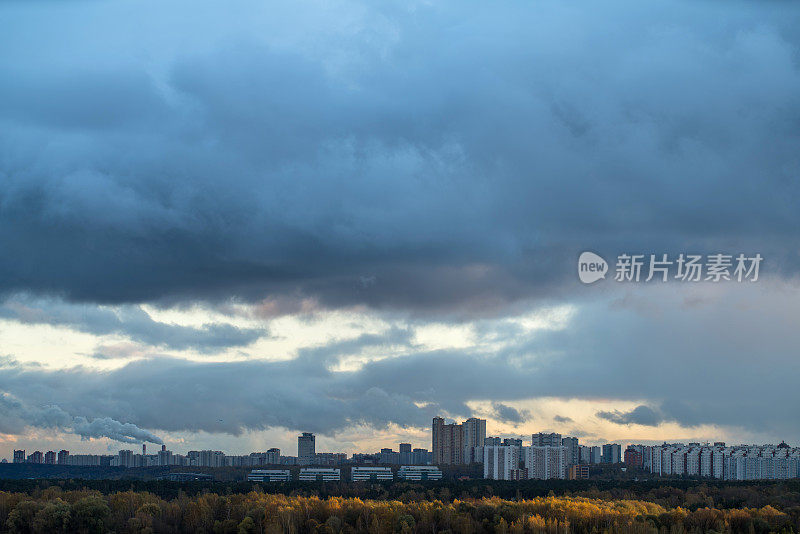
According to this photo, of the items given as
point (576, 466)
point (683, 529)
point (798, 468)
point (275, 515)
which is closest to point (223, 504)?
point (275, 515)

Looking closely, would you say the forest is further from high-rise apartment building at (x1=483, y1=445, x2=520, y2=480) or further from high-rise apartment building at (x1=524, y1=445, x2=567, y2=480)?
high-rise apartment building at (x1=524, y1=445, x2=567, y2=480)

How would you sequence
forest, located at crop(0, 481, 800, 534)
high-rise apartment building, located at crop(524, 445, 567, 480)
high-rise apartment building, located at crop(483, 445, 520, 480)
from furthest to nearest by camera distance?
1. high-rise apartment building, located at crop(524, 445, 567, 480)
2. high-rise apartment building, located at crop(483, 445, 520, 480)
3. forest, located at crop(0, 481, 800, 534)

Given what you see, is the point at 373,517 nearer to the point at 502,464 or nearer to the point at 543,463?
the point at 502,464

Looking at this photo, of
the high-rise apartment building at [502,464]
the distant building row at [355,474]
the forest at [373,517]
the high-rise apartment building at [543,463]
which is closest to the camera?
the forest at [373,517]

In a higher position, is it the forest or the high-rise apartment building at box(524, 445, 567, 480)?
the forest

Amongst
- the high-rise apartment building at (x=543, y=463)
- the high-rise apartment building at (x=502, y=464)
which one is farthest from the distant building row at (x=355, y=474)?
the high-rise apartment building at (x=543, y=463)

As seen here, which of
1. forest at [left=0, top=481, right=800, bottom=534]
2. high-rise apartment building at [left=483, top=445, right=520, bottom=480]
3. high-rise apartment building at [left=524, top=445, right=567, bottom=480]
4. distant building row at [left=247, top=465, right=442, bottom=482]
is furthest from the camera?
high-rise apartment building at [left=524, top=445, right=567, bottom=480]

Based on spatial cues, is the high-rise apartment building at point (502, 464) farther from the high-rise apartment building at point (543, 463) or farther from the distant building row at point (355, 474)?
the distant building row at point (355, 474)

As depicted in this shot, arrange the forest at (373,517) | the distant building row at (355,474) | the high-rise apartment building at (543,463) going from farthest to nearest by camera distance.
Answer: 1. the high-rise apartment building at (543,463)
2. the distant building row at (355,474)
3. the forest at (373,517)

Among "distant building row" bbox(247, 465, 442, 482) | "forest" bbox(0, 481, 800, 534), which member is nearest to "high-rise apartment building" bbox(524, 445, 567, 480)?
"distant building row" bbox(247, 465, 442, 482)

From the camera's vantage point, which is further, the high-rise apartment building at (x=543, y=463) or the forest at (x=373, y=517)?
the high-rise apartment building at (x=543, y=463)

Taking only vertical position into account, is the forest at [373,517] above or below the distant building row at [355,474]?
above
